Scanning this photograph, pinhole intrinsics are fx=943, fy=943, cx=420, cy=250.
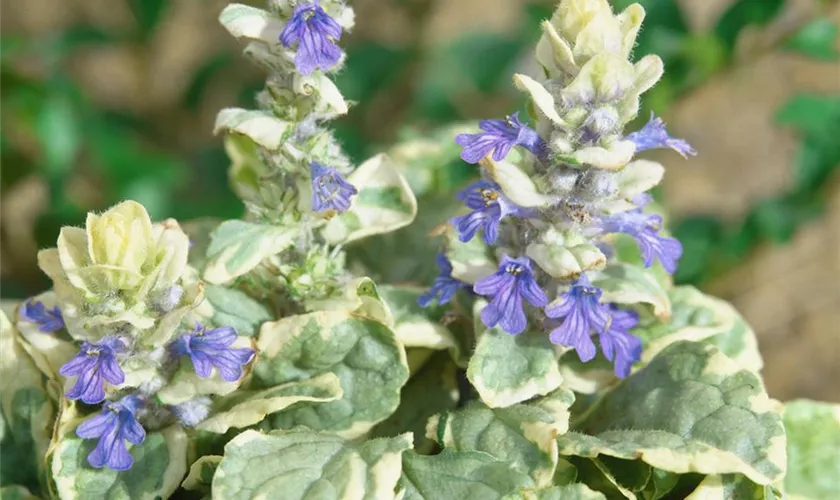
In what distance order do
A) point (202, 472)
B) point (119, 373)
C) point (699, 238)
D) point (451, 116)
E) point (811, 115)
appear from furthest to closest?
point (451, 116) → point (699, 238) → point (811, 115) → point (202, 472) → point (119, 373)

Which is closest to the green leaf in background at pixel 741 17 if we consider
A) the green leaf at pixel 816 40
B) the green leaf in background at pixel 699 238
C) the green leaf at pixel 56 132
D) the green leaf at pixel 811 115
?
the green leaf at pixel 816 40

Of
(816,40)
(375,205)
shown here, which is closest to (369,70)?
(816,40)

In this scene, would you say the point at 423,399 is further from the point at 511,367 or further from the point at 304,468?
the point at 304,468

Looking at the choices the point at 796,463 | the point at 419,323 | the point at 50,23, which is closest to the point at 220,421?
the point at 419,323

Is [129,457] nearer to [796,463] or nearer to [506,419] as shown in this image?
[506,419]

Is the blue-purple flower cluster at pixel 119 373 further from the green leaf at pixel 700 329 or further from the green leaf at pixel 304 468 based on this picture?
the green leaf at pixel 700 329

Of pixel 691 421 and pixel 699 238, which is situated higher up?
pixel 691 421
